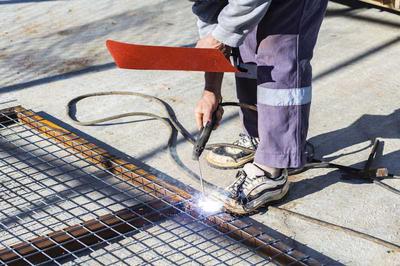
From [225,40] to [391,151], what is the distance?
1.07m

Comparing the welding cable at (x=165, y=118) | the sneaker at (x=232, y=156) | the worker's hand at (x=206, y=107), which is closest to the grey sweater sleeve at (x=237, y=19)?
the worker's hand at (x=206, y=107)

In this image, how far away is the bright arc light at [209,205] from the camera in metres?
2.84

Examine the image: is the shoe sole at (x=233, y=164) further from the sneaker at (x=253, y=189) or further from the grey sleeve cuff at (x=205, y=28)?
the grey sleeve cuff at (x=205, y=28)

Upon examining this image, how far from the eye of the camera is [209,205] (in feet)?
9.41

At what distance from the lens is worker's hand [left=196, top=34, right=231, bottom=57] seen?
102 inches

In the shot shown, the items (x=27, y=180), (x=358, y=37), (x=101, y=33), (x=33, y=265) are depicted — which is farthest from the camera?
(x=101, y=33)

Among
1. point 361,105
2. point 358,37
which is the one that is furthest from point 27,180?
point 358,37

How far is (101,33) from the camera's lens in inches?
Answer: 189

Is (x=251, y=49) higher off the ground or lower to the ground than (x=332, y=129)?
higher

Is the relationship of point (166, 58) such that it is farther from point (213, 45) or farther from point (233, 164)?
point (233, 164)

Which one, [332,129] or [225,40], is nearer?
[225,40]

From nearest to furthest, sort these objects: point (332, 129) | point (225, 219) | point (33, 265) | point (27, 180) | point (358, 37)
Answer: point (33, 265), point (225, 219), point (27, 180), point (332, 129), point (358, 37)

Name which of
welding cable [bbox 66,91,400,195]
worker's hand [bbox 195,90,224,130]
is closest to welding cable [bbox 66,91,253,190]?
welding cable [bbox 66,91,400,195]

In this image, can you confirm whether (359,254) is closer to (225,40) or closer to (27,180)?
(225,40)
